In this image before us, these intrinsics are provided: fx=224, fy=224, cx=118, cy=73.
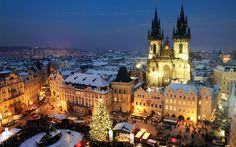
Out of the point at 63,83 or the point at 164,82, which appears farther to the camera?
the point at 164,82

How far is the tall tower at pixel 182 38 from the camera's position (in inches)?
3339

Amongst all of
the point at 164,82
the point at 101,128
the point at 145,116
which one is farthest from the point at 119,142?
the point at 164,82

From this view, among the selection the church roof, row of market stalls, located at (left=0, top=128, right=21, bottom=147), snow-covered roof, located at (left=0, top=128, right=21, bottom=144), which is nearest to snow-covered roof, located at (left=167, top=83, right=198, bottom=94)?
the church roof

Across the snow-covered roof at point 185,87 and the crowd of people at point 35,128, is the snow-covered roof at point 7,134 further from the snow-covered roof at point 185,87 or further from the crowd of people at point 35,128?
the snow-covered roof at point 185,87

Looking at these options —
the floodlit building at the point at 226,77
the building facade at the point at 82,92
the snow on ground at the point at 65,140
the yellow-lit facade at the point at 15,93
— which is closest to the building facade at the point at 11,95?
the yellow-lit facade at the point at 15,93

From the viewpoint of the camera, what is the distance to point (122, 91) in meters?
72.6

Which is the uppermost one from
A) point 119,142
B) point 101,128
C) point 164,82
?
point 164,82

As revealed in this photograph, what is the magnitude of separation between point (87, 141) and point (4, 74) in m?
39.3

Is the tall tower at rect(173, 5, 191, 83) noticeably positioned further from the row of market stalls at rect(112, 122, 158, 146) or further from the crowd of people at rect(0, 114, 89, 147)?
the crowd of people at rect(0, 114, 89, 147)

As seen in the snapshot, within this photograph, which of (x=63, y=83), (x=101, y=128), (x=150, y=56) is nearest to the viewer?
(x=101, y=128)

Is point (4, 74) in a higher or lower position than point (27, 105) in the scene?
higher

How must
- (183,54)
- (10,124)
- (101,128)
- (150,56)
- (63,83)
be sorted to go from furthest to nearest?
(150,56), (183,54), (63,83), (10,124), (101,128)

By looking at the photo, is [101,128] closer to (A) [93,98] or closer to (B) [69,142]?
(B) [69,142]

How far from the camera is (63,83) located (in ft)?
259
